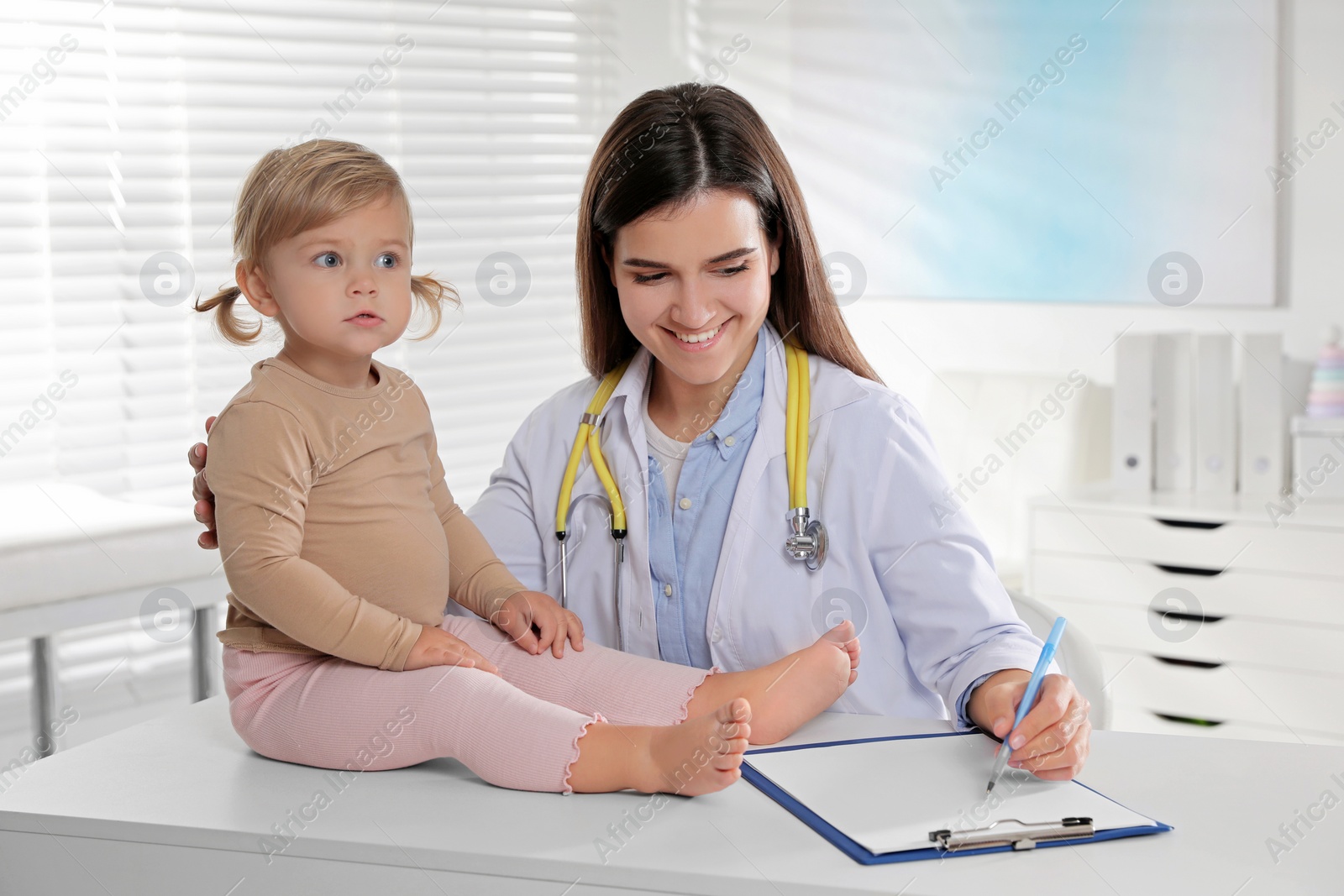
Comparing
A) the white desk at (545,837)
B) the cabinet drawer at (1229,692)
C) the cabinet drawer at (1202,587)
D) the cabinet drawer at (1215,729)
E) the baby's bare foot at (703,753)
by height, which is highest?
the baby's bare foot at (703,753)

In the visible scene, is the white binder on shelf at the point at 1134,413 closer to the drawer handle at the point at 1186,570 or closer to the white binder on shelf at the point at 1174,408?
the white binder on shelf at the point at 1174,408

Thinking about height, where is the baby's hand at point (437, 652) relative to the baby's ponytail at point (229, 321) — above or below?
below

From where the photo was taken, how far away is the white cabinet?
2.67 m

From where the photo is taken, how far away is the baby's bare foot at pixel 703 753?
3.10 ft

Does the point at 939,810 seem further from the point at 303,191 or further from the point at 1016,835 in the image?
the point at 303,191

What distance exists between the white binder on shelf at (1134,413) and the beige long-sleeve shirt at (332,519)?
2152mm

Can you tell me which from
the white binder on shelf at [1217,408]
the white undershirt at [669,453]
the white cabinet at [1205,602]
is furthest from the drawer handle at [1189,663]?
the white undershirt at [669,453]

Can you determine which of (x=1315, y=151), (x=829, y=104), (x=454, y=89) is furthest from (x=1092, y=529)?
(x=454, y=89)

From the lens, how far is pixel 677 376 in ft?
5.08

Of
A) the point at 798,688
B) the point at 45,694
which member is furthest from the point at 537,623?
the point at 45,694

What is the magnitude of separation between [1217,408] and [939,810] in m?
2.33

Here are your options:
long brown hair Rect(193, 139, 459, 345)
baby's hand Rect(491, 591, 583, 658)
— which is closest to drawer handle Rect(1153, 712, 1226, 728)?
baby's hand Rect(491, 591, 583, 658)

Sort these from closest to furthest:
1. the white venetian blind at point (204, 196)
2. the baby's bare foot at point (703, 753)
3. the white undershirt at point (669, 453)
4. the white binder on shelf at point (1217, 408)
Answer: the baby's bare foot at point (703, 753) → the white undershirt at point (669, 453) → the white venetian blind at point (204, 196) → the white binder on shelf at point (1217, 408)

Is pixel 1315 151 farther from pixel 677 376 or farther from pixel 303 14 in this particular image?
pixel 303 14
